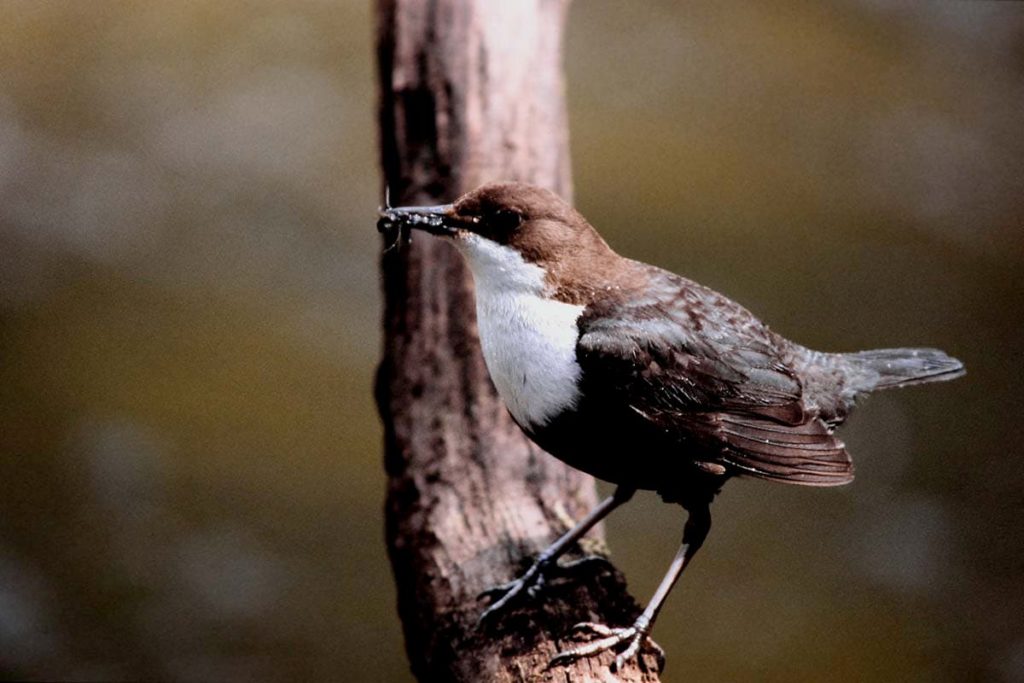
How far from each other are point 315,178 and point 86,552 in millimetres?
2389

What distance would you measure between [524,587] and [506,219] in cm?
84

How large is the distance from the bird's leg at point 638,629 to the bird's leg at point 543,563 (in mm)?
178

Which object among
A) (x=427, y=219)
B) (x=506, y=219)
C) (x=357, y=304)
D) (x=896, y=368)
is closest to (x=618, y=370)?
(x=506, y=219)

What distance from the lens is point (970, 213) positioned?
6.24 meters

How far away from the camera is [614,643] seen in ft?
8.91

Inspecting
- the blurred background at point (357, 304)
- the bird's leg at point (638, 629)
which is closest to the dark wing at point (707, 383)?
the bird's leg at point (638, 629)

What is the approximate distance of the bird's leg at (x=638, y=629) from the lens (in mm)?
2684

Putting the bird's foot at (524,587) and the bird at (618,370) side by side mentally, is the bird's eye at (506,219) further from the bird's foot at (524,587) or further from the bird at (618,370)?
the bird's foot at (524,587)

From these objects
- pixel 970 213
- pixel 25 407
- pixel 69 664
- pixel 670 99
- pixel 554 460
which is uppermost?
pixel 670 99

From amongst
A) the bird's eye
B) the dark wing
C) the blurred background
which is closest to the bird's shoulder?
the dark wing

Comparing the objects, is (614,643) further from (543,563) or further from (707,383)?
(707,383)

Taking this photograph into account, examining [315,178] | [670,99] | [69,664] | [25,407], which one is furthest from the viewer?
[670,99]

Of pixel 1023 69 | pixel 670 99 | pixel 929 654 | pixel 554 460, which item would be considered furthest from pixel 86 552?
pixel 1023 69

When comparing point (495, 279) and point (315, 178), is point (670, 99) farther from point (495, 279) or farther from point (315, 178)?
point (495, 279)
